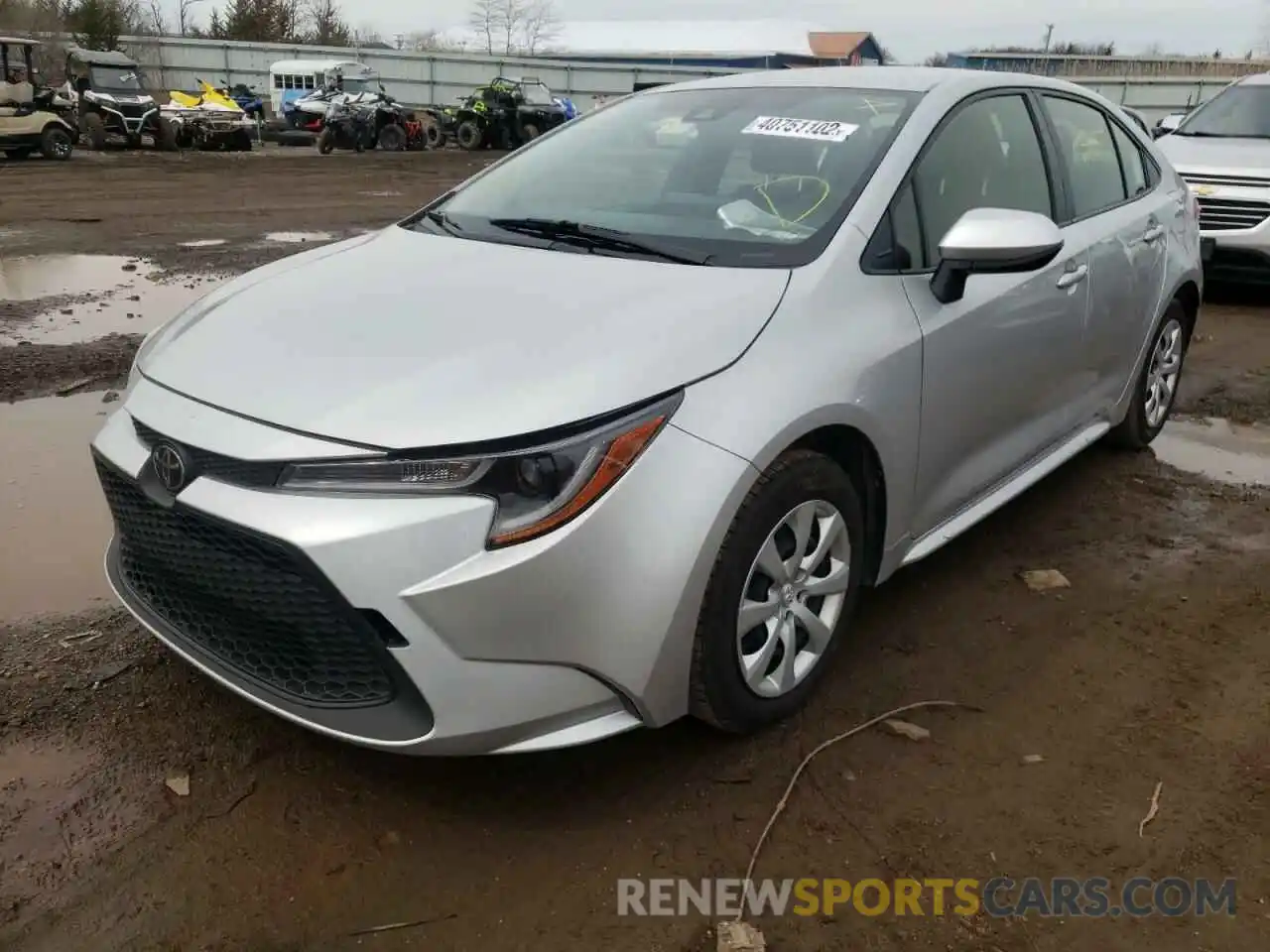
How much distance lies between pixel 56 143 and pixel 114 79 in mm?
4759

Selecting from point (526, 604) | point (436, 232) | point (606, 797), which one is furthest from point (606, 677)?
point (436, 232)

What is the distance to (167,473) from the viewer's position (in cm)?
227

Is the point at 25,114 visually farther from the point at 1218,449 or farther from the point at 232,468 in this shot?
the point at 232,468

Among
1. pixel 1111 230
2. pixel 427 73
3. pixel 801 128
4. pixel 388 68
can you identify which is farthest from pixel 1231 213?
pixel 388 68

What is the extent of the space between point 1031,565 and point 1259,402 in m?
3.11

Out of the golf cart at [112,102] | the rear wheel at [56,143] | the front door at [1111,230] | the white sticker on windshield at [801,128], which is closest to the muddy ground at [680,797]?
the front door at [1111,230]

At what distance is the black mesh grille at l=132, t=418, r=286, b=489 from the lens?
2.13 m

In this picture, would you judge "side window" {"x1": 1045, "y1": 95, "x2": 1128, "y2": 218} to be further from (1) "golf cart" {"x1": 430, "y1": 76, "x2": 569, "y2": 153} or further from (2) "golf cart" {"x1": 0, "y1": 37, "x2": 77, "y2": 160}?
(1) "golf cart" {"x1": 430, "y1": 76, "x2": 569, "y2": 153}

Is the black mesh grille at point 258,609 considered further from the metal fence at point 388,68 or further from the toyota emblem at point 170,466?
the metal fence at point 388,68

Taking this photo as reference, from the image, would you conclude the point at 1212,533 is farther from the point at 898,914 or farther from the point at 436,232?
the point at 436,232

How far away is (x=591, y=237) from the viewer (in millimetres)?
2998

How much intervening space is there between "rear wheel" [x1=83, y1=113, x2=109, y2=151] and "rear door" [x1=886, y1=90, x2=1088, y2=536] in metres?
23.1

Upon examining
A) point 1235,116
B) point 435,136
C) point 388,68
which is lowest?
point 1235,116

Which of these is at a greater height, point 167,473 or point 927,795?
point 167,473
